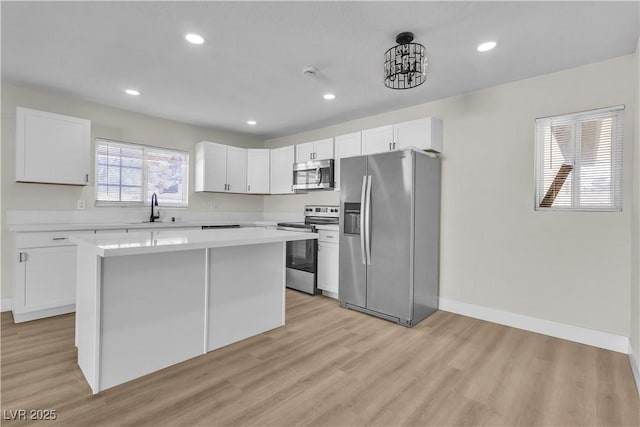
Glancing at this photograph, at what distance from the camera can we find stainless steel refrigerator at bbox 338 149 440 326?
10.2 ft

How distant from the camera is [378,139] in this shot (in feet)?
12.6

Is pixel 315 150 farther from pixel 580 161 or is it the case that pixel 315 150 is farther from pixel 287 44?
pixel 580 161

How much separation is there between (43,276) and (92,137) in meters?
1.79

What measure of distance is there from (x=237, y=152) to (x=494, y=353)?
441 centimetres

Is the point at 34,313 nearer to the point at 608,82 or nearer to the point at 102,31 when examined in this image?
the point at 102,31

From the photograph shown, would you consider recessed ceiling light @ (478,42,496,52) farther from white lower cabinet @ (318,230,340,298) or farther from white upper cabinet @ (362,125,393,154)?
white lower cabinet @ (318,230,340,298)

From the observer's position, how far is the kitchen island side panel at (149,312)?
1895 millimetres

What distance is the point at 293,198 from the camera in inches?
211

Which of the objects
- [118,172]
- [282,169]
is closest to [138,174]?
[118,172]

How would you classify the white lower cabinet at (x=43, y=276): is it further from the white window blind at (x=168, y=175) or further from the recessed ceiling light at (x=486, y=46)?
the recessed ceiling light at (x=486, y=46)

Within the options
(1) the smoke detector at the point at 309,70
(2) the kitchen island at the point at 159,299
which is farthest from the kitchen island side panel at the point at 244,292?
(1) the smoke detector at the point at 309,70

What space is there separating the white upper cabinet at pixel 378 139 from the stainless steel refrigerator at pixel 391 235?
50 centimetres

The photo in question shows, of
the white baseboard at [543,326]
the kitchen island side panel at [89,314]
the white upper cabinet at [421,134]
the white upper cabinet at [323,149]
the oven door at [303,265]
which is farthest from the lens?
the white upper cabinet at [323,149]

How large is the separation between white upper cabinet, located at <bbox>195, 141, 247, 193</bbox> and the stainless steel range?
1.13m
